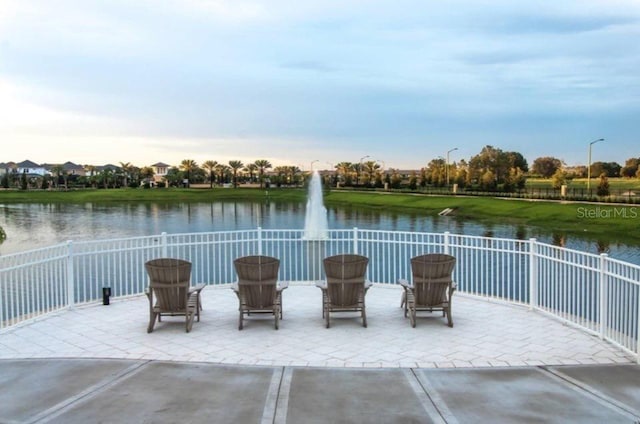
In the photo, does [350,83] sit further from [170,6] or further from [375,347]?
[375,347]

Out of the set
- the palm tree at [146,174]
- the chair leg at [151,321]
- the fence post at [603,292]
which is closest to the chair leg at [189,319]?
the chair leg at [151,321]

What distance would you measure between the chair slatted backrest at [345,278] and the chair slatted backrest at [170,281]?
215 centimetres

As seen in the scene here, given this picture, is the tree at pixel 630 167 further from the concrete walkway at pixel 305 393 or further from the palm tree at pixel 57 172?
the palm tree at pixel 57 172

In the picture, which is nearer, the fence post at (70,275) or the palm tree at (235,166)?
the fence post at (70,275)

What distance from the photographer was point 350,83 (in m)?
42.0

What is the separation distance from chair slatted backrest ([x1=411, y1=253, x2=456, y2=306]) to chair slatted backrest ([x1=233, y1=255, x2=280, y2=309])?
218 cm

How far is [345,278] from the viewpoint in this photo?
7875mm

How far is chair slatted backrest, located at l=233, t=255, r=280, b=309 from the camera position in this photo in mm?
7715

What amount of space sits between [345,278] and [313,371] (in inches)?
86.5

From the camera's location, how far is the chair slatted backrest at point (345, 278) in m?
7.81

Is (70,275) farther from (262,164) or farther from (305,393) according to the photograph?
(262,164)

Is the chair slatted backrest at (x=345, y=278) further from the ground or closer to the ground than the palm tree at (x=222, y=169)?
closer to the ground

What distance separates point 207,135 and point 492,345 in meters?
64.4

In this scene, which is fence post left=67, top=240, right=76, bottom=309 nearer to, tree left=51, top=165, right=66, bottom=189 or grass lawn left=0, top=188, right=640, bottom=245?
grass lawn left=0, top=188, right=640, bottom=245
